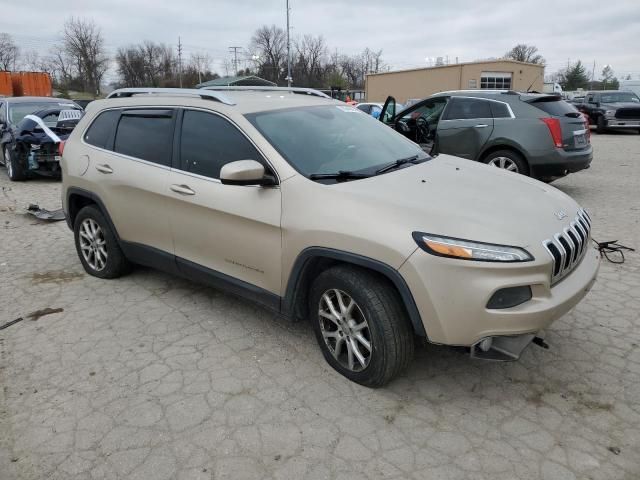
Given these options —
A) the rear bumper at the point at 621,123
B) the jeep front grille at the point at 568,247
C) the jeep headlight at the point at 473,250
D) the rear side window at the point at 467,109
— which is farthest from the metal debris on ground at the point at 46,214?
the rear bumper at the point at 621,123

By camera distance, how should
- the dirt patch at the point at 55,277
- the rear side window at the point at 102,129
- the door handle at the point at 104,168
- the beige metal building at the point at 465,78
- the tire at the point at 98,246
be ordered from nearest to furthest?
the door handle at the point at 104,168 < the rear side window at the point at 102,129 < the tire at the point at 98,246 < the dirt patch at the point at 55,277 < the beige metal building at the point at 465,78

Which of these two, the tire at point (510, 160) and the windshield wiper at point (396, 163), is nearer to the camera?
the windshield wiper at point (396, 163)

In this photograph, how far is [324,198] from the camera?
303 centimetres

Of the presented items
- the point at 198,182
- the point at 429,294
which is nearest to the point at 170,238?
the point at 198,182

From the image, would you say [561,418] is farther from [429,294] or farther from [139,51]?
[139,51]

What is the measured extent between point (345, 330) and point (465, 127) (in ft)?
19.6

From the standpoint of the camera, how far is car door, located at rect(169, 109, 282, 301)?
3.31m

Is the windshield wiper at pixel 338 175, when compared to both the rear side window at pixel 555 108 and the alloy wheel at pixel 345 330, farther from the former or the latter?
the rear side window at pixel 555 108

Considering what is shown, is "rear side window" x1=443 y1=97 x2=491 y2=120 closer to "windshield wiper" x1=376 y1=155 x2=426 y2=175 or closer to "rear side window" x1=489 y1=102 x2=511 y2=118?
"rear side window" x1=489 y1=102 x2=511 y2=118

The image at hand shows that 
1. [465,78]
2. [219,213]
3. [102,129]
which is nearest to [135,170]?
[102,129]

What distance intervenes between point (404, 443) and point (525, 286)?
1.03 m

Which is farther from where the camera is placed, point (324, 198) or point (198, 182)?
point (198, 182)

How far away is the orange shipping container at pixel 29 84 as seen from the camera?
27.1m

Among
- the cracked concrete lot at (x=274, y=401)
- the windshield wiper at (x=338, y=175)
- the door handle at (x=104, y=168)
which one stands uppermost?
the windshield wiper at (x=338, y=175)
